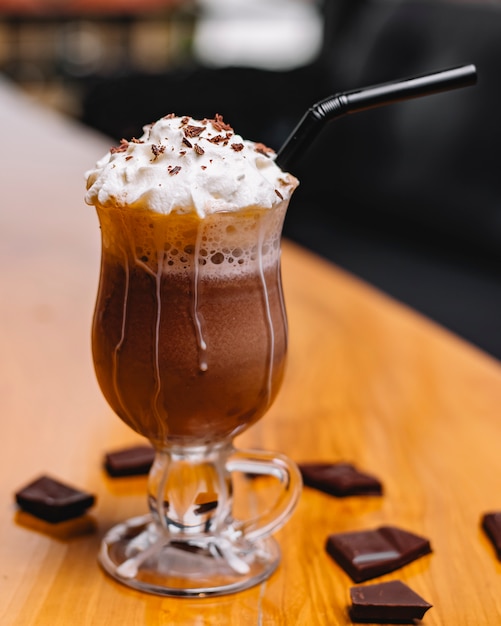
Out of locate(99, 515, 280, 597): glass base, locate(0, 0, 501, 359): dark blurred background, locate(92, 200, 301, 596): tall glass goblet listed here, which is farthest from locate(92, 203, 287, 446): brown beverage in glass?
locate(0, 0, 501, 359): dark blurred background

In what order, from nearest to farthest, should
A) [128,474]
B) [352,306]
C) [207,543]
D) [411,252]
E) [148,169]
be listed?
[148,169]
[207,543]
[128,474]
[352,306]
[411,252]

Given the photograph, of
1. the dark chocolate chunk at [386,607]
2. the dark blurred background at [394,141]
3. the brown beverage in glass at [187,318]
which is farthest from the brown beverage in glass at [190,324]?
the dark blurred background at [394,141]

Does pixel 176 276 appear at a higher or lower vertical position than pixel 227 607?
higher

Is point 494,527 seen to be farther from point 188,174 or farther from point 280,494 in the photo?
point 188,174

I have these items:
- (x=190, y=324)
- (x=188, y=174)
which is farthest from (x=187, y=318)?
(x=188, y=174)

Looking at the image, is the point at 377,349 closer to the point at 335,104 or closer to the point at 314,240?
the point at 335,104

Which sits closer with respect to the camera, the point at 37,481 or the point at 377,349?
the point at 37,481

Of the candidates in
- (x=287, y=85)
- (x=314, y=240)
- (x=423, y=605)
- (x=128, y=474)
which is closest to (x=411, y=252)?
(x=314, y=240)
